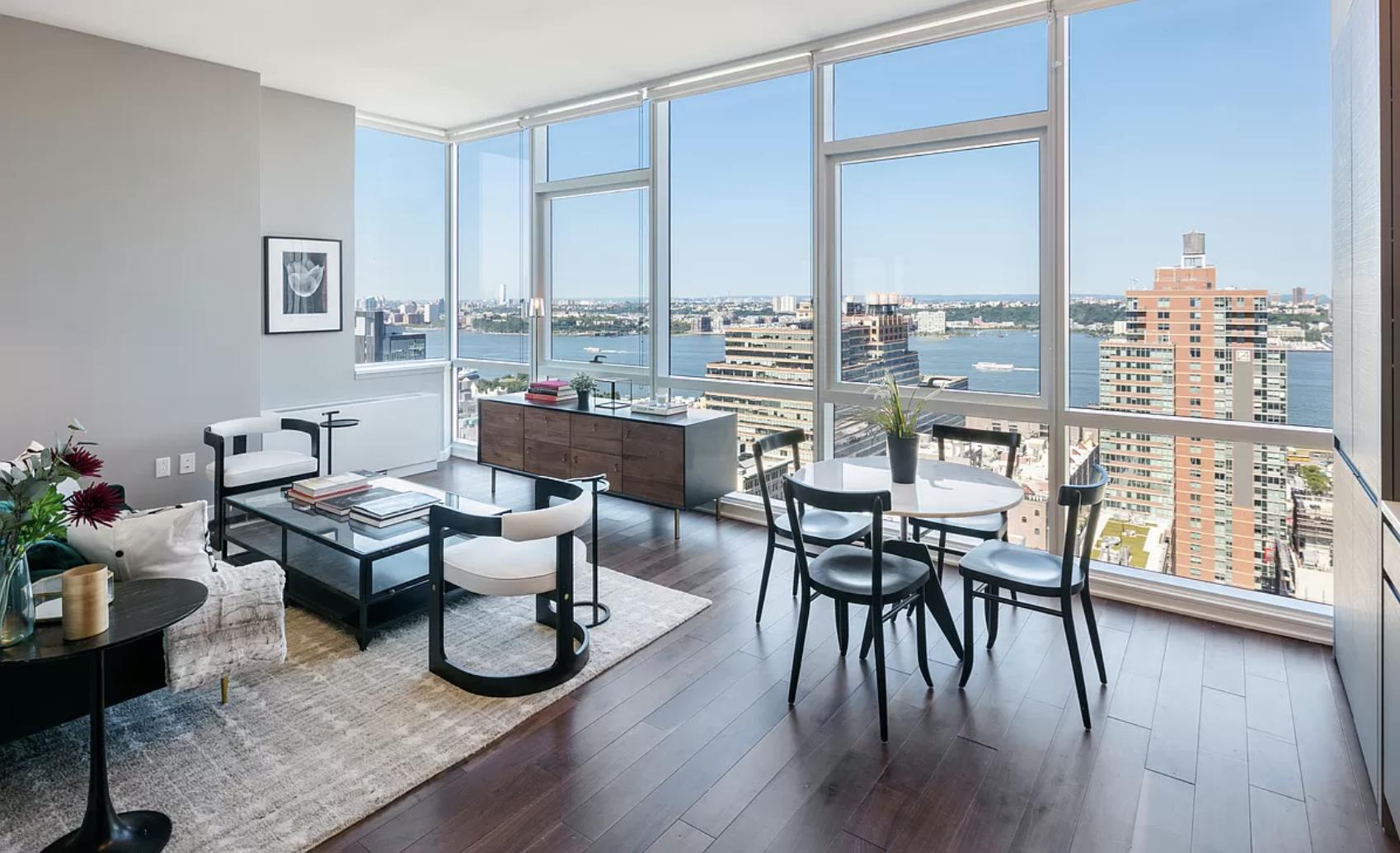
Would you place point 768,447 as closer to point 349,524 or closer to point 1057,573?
point 1057,573

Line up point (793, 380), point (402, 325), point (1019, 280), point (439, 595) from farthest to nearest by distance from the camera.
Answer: point (402, 325)
point (793, 380)
point (1019, 280)
point (439, 595)

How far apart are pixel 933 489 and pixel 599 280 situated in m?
3.78

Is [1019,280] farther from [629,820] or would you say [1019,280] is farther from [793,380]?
[629,820]

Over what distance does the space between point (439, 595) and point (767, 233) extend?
130 inches

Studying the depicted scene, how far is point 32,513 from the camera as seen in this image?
1.79 m

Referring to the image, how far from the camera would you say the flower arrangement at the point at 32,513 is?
5.85 ft

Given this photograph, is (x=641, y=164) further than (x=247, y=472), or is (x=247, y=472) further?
(x=641, y=164)

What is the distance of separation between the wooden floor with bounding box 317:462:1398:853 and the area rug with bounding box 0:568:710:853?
0.11 m

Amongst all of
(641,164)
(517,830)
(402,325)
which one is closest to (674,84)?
(641,164)

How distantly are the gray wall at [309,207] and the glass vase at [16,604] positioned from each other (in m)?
4.11

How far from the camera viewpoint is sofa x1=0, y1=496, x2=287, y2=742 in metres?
2.19

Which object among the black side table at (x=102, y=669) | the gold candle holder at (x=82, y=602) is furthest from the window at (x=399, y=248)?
the gold candle holder at (x=82, y=602)

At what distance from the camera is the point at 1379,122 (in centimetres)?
205

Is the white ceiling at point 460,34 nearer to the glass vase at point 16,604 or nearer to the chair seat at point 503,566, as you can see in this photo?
the chair seat at point 503,566
